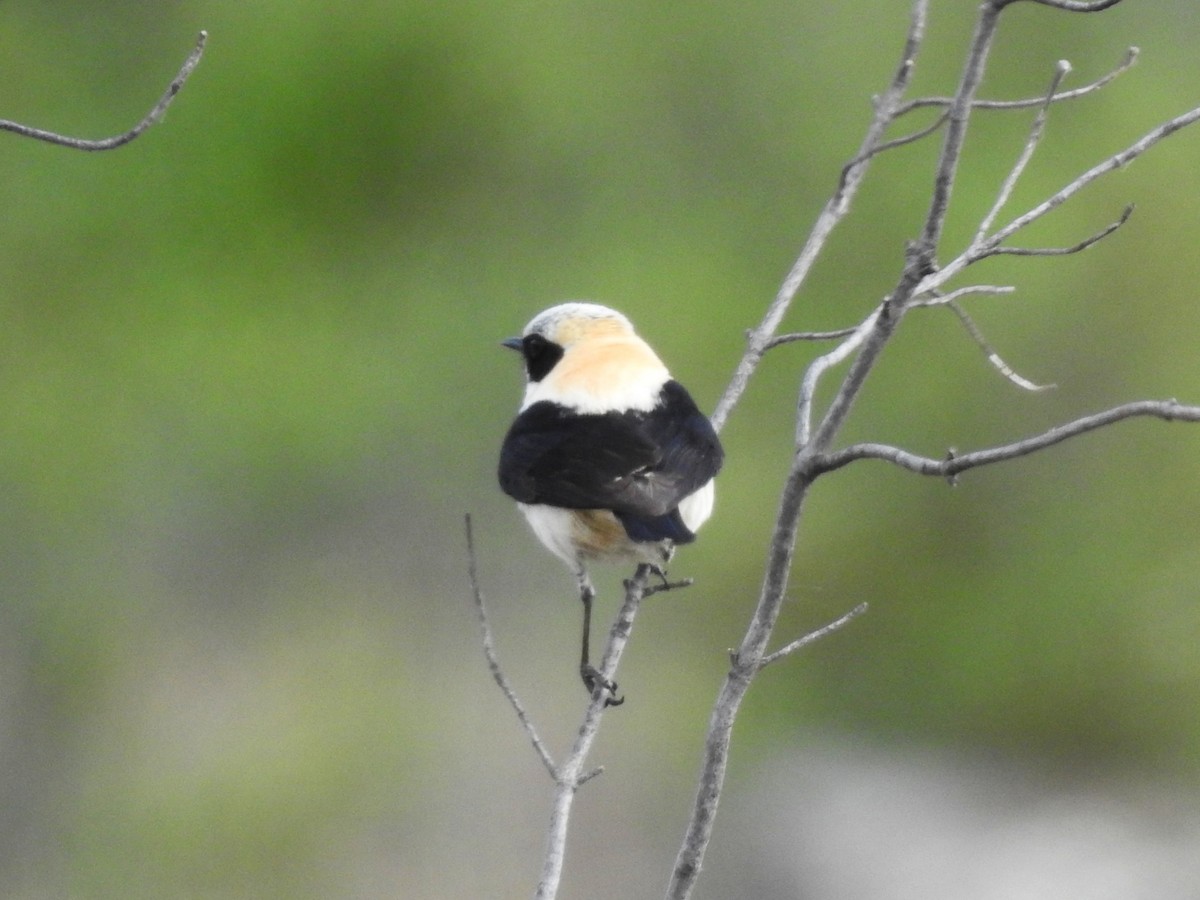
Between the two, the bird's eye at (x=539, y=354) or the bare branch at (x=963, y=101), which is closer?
the bare branch at (x=963, y=101)

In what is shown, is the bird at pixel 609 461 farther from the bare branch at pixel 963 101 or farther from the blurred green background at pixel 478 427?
the blurred green background at pixel 478 427

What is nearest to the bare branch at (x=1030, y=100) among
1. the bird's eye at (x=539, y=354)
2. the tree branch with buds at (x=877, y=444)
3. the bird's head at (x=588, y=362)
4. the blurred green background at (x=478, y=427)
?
the tree branch with buds at (x=877, y=444)

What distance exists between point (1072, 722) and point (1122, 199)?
18.8 feet

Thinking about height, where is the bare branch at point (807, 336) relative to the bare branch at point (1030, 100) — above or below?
below

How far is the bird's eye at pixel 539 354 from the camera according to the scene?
17.2ft

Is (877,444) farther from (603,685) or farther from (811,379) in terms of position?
(603,685)

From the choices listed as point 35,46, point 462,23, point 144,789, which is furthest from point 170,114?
point 144,789

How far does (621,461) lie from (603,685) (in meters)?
1.21

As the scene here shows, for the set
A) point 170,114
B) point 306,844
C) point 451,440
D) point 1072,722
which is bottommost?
point 1072,722

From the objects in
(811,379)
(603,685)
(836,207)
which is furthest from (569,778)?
(836,207)

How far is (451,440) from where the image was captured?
14461 mm

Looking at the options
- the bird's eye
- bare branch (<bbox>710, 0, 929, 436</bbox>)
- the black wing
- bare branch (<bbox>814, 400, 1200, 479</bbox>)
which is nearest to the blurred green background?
the bird's eye

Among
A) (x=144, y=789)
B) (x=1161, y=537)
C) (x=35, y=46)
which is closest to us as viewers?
(x=144, y=789)

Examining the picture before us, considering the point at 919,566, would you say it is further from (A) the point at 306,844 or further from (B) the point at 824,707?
(A) the point at 306,844
